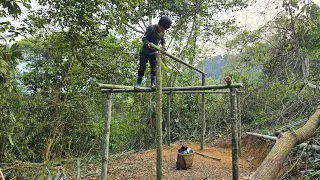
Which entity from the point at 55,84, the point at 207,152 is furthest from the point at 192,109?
the point at 55,84

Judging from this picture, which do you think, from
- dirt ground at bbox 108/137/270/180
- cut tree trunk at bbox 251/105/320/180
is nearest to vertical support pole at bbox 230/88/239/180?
cut tree trunk at bbox 251/105/320/180

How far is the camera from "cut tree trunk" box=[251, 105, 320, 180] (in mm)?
2608

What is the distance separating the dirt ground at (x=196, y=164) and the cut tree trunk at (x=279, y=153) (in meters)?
0.70

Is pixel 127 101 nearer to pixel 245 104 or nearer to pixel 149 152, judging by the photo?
pixel 149 152

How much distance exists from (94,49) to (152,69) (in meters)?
2.58

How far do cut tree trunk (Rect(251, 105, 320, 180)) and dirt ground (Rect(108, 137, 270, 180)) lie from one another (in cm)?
70

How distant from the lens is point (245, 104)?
7.45m

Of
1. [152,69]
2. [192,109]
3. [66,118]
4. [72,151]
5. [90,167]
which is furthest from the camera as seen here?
[192,109]

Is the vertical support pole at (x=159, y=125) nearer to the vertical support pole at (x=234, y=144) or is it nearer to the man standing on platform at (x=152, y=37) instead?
the man standing on platform at (x=152, y=37)

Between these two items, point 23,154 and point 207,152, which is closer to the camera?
point 23,154

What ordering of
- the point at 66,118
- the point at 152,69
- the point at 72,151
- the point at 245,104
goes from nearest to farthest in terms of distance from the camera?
the point at 152,69 → the point at 66,118 → the point at 72,151 → the point at 245,104

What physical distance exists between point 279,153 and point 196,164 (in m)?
1.97

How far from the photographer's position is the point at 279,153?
282cm

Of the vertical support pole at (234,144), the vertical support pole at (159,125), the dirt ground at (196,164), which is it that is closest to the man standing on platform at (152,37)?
the vertical support pole at (159,125)
